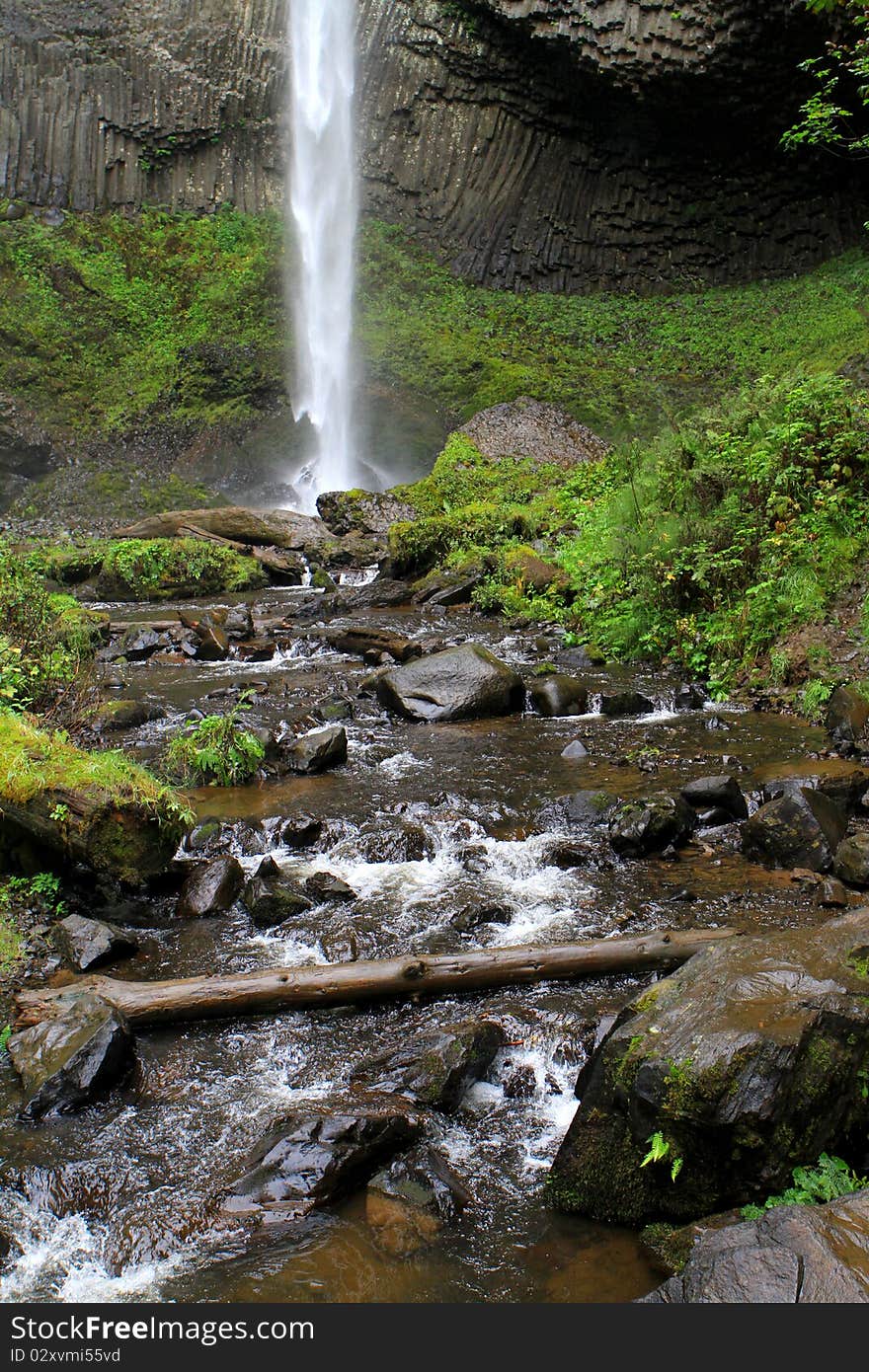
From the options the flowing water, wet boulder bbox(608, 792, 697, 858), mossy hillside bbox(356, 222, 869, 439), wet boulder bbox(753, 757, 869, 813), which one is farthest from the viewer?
mossy hillside bbox(356, 222, 869, 439)

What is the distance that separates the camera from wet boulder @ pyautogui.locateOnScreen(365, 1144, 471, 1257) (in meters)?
2.95

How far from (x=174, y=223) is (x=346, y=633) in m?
24.5

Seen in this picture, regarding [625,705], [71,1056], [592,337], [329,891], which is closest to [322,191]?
[592,337]

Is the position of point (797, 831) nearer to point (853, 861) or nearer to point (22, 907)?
point (853, 861)

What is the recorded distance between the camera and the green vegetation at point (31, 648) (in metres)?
6.74

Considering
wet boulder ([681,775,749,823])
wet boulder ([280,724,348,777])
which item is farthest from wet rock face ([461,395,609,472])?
wet boulder ([681,775,749,823])

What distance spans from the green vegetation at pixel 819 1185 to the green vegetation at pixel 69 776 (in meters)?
3.69

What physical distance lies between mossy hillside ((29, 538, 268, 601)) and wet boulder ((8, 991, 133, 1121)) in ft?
40.2

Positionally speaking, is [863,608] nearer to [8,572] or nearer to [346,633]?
[346,633]

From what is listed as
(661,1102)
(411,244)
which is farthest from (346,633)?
(411,244)

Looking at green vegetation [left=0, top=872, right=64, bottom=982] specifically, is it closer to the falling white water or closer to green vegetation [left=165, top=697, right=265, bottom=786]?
green vegetation [left=165, top=697, right=265, bottom=786]

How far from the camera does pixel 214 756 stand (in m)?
7.17

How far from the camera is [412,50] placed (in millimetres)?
30359

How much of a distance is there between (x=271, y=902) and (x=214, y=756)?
236 cm
